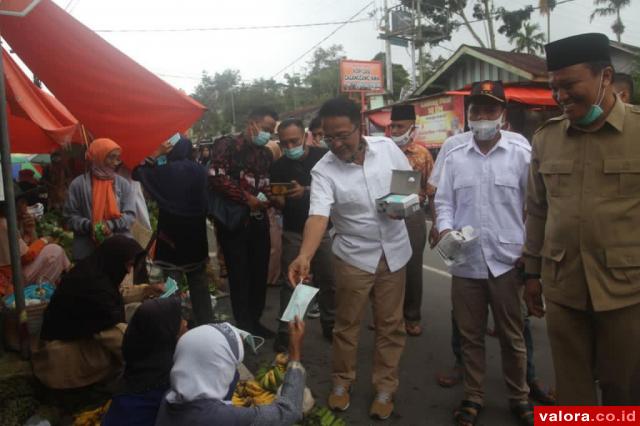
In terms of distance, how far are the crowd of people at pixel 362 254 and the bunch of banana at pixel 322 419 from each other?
149 millimetres

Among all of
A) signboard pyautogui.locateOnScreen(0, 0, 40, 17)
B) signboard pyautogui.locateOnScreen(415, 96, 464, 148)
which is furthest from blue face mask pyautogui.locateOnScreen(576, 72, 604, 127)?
signboard pyautogui.locateOnScreen(415, 96, 464, 148)

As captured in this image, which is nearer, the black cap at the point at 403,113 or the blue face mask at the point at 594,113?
the blue face mask at the point at 594,113

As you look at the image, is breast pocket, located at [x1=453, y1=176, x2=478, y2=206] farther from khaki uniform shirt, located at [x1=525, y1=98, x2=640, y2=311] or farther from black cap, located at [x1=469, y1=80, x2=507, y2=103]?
khaki uniform shirt, located at [x1=525, y1=98, x2=640, y2=311]

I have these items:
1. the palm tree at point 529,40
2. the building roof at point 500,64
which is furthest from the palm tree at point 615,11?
the building roof at point 500,64

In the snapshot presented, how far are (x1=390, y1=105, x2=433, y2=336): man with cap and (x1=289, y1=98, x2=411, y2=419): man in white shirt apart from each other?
115cm

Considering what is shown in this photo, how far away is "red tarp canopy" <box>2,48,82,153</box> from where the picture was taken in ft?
14.2

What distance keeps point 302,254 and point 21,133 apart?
18.1ft

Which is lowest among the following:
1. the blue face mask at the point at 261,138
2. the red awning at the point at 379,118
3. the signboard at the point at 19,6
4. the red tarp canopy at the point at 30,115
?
the blue face mask at the point at 261,138

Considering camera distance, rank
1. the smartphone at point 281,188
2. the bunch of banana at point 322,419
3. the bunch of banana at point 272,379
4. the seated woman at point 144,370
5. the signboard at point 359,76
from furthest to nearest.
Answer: the signboard at point 359,76, the smartphone at point 281,188, the bunch of banana at point 272,379, the bunch of banana at point 322,419, the seated woman at point 144,370

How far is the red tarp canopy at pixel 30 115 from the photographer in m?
4.33

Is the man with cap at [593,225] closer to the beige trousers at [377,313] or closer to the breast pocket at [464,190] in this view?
the breast pocket at [464,190]

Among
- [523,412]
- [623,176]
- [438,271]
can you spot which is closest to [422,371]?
[523,412]

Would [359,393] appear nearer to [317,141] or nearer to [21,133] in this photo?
[317,141]

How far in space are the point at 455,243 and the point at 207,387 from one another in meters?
1.56
